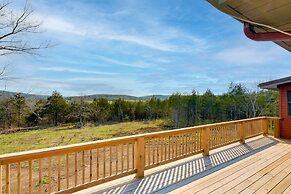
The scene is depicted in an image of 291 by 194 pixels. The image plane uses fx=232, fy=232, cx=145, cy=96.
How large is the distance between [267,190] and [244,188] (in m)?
0.31

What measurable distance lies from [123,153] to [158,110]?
23.4 m

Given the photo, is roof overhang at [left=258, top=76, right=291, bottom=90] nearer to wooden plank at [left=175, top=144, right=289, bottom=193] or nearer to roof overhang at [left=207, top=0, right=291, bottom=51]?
wooden plank at [left=175, top=144, right=289, bottom=193]

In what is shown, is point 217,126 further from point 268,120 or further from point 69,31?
point 69,31

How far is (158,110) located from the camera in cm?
2770

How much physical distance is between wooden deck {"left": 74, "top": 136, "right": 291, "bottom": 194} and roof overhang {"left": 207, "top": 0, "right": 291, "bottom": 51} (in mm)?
2528

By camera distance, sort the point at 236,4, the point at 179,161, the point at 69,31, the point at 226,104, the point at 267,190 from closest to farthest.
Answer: the point at 236,4 < the point at 267,190 < the point at 179,161 < the point at 69,31 < the point at 226,104

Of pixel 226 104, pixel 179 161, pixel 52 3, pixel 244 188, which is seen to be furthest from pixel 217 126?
pixel 226 104

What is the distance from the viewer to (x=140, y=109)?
94.5 feet

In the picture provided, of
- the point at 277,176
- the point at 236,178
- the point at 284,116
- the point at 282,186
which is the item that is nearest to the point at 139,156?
the point at 236,178

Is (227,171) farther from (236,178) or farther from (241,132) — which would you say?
(241,132)

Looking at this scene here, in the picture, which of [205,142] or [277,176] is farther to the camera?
[205,142]

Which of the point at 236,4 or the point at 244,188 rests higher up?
the point at 236,4

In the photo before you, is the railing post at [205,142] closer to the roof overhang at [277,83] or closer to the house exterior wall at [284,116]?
the roof overhang at [277,83]

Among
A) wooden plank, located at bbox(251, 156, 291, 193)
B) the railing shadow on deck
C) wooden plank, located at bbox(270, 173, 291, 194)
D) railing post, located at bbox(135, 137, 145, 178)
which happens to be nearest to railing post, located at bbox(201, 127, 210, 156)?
the railing shadow on deck
